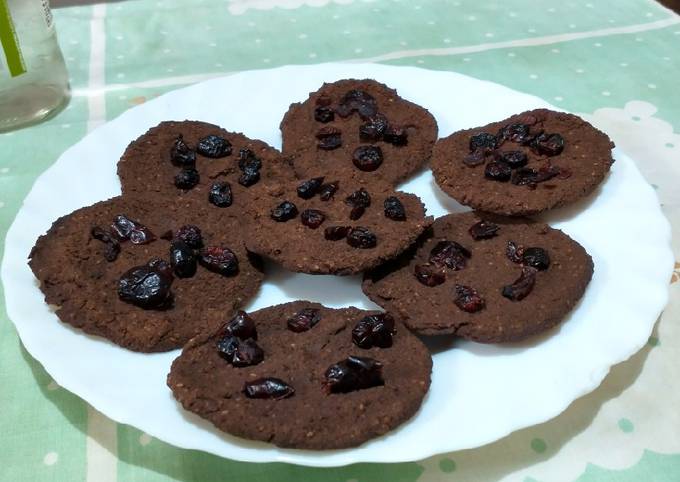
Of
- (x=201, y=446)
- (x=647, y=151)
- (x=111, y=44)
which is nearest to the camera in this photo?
(x=201, y=446)

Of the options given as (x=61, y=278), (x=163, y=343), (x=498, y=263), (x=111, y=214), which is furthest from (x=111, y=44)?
(x=498, y=263)

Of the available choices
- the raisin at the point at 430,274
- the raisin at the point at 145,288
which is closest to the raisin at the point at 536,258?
the raisin at the point at 430,274

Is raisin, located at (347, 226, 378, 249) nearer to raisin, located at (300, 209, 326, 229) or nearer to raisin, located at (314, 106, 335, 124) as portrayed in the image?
raisin, located at (300, 209, 326, 229)

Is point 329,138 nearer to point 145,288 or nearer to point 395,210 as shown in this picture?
point 395,210

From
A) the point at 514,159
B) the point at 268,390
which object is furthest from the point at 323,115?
the point at 268,390

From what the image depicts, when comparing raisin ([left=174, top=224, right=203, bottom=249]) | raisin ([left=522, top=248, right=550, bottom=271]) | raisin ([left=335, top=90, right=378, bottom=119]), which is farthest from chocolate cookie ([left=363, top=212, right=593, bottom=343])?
raisin ([left=335, top=90, right=378, bottom=119])

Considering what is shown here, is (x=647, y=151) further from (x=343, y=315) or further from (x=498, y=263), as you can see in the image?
(x=343, y=315)
